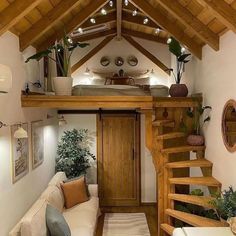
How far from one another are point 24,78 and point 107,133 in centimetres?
288

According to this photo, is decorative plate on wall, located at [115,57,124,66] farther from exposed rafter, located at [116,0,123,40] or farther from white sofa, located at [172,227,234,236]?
white sofa, located at [172,227,234,236]

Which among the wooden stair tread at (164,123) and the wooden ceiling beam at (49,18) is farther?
the wooden stair tread at (164,123)

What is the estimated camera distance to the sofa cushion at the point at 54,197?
411cm

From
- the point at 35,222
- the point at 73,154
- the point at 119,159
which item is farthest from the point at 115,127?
the point at 35,222

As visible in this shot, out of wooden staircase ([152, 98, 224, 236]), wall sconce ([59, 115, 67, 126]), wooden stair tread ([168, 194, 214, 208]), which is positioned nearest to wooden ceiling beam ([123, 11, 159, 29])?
wooden staircase ([152, 98, 224, 236])

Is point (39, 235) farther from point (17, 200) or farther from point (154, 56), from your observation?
point (154, 56)

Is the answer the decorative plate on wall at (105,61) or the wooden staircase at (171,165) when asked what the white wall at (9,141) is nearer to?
the wooden staircase at (171,165)

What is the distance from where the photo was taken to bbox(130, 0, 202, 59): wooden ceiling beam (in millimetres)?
→ 4090

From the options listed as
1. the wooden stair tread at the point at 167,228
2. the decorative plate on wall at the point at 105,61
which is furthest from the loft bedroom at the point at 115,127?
the decorative plate on wall at the point at 105,61

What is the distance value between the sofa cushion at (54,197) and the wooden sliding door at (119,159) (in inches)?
70.2

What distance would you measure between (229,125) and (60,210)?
2798 millimetres

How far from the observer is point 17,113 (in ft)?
11.8

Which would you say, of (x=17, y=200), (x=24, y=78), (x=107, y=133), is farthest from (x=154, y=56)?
(x=17, y=200)

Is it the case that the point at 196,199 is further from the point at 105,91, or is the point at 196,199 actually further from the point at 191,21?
the point at 191,21
